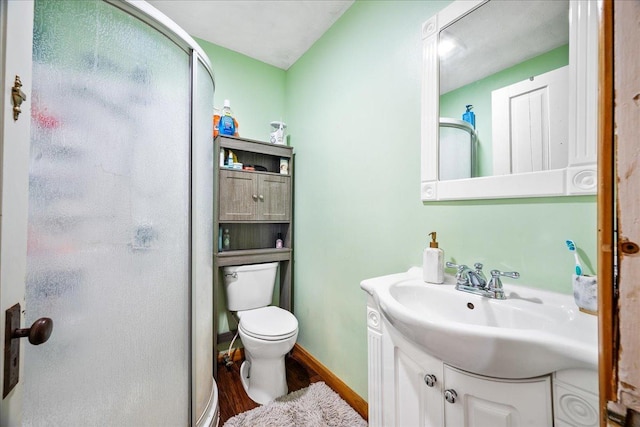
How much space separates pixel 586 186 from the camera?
690mm

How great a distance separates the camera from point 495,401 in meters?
0.60

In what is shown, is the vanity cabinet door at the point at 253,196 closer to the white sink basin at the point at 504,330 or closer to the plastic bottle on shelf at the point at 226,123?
the plastic bottle on shelf at the point at 226,123

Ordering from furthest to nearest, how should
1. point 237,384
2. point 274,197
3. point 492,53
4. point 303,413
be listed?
point 274,197 < point 237,384 < point 303,413 < point 492,53

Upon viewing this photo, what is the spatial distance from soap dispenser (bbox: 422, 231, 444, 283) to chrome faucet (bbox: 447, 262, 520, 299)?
0.04 meters

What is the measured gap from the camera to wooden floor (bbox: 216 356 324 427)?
4.58 ft

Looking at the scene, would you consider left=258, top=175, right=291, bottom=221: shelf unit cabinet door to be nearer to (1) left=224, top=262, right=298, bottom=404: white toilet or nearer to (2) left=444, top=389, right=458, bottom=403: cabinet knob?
(1) left=224, top=262, right=298, bottom=404: white toilet

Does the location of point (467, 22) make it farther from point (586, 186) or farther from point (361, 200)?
point (361, 200)

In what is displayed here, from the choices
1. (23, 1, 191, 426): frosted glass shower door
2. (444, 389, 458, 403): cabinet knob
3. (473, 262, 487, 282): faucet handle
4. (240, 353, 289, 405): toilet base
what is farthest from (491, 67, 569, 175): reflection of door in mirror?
(240, 353, 289, 405): toilet base

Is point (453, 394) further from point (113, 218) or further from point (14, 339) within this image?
point (113, 218)

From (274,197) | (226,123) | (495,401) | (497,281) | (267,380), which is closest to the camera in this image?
(495,401)

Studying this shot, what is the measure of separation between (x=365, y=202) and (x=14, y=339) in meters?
1.27

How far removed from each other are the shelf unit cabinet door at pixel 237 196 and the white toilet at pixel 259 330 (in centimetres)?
36

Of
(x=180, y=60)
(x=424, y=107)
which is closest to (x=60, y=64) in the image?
(x=180, y=60)

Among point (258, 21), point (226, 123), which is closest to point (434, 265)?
point (226, 123)
